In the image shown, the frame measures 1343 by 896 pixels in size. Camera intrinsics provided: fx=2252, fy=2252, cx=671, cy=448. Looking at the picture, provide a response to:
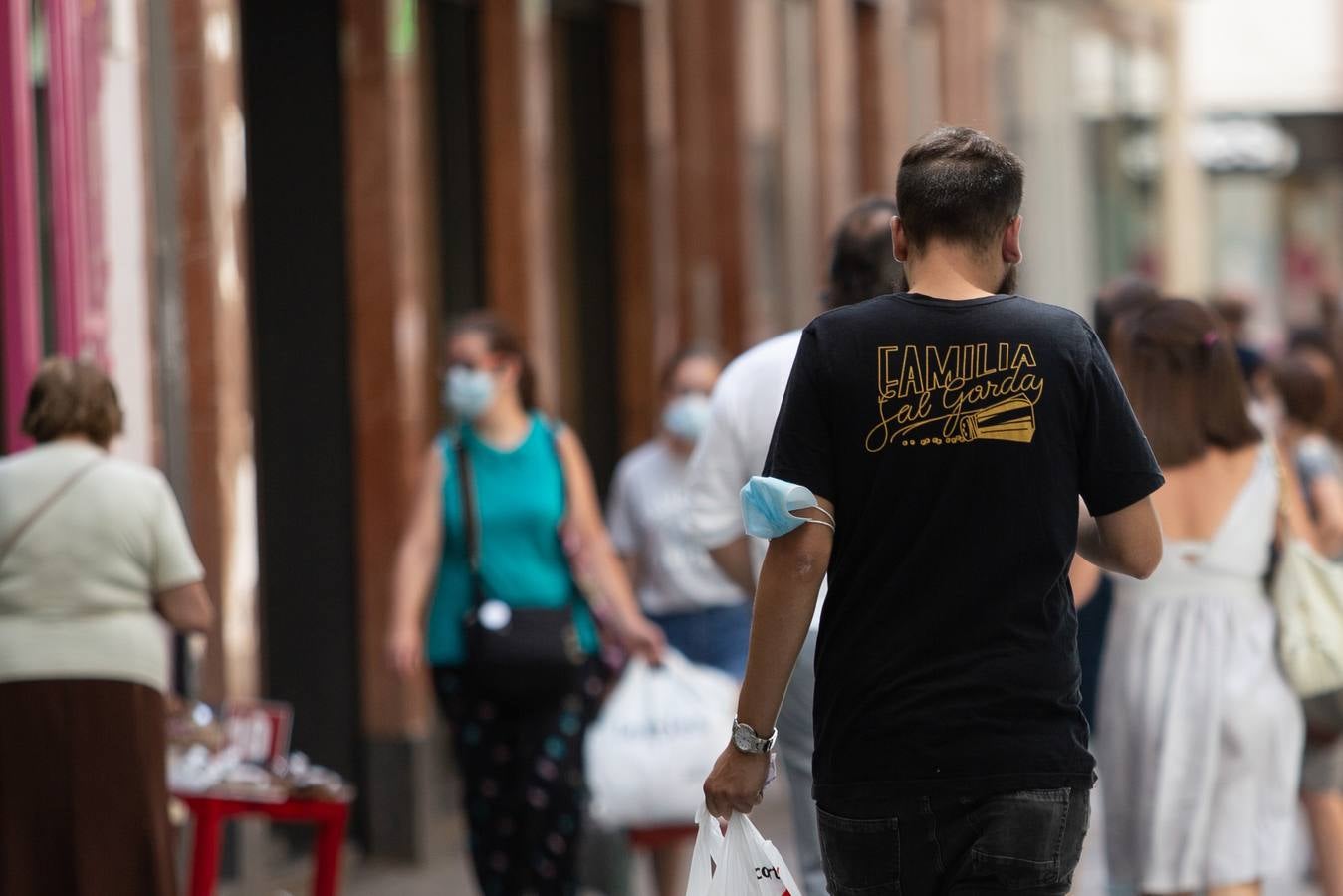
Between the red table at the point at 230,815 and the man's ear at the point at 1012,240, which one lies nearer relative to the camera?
the man's ear at the point at 1012,240

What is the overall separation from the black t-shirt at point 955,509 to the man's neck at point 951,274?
4cm

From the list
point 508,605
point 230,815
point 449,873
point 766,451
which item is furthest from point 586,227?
point 766,451

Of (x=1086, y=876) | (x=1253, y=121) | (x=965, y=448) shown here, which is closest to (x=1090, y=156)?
(x=1253, y=121)

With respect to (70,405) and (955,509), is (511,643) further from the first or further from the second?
(955,509)

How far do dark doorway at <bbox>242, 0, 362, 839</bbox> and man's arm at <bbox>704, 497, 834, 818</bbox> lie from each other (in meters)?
5.90

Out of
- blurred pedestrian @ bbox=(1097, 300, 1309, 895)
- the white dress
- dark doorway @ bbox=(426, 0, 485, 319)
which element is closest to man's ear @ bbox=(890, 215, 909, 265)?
blurred pedestrian @ bbox=(1097, 300, 1309, 895)

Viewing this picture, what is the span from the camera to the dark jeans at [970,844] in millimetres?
3486

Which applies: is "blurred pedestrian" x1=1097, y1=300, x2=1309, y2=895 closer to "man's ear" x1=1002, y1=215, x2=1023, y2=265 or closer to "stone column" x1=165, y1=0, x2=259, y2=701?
"man's ear" x1=1002, y1=215, x2=1023, y2=265

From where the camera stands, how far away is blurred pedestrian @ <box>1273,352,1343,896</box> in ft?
20.3

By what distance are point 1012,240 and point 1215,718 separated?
2.45 meters

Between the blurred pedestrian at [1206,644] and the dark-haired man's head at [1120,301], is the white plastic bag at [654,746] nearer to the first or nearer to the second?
the blurred pedestrian at [1206,644]

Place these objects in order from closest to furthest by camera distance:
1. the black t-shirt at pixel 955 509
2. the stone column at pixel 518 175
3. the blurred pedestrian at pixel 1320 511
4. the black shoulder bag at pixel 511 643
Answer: the black t-shirt at pixel 955 509 < the blurred pedestrian at pixel 1320 511 < the black shoulder bag at pixel 511 643 < the stone column at pixel 518 175

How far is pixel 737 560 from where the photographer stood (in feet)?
18.1


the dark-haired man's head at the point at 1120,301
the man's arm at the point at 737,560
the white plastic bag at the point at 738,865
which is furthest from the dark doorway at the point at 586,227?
the white plastic bag at the point at 738,865
